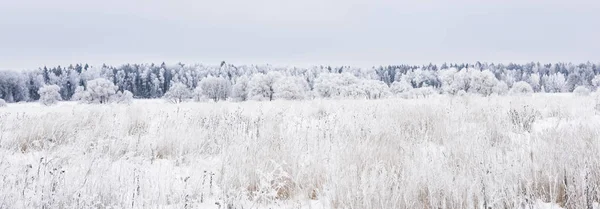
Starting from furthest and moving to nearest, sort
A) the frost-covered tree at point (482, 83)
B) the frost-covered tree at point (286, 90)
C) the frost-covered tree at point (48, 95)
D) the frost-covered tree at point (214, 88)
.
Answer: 1. the frost-covered tree at point (214, 88)
2. the frost-covered tree at point (48, 95)
3. the frost-covered tree at point (286, 90)
4. the frost-covered tree at point (482, 83)

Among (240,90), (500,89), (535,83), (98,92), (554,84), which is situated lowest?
(554,84)

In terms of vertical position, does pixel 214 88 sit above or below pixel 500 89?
above

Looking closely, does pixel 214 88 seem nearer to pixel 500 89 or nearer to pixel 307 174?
pixel 500 89

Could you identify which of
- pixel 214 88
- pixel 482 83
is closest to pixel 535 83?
pixel 482 83

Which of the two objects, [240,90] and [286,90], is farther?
[240,90]

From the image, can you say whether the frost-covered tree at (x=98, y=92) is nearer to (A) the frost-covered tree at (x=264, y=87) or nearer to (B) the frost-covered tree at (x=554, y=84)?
(A) the frost-covered tree at (x=264, y=87)

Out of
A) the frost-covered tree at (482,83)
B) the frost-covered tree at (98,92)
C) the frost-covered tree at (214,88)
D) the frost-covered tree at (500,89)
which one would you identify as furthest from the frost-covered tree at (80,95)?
the frost-covered tree at (500,89)

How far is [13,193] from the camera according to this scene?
253cm

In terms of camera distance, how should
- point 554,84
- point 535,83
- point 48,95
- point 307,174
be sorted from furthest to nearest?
point 535,83 < point 554,84 < point 48,95 < point 307,174

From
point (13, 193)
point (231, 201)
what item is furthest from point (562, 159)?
point (13, 193)

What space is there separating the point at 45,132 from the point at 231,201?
14.0 ft

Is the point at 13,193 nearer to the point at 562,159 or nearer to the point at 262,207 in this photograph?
the point at 262,207

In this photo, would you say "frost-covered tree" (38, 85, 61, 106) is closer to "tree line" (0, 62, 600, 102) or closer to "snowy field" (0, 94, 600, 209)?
"tree line" (0, 62, 600, 102)

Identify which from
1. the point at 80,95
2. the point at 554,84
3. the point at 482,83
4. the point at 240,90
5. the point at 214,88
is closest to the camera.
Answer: the point at 482,83
